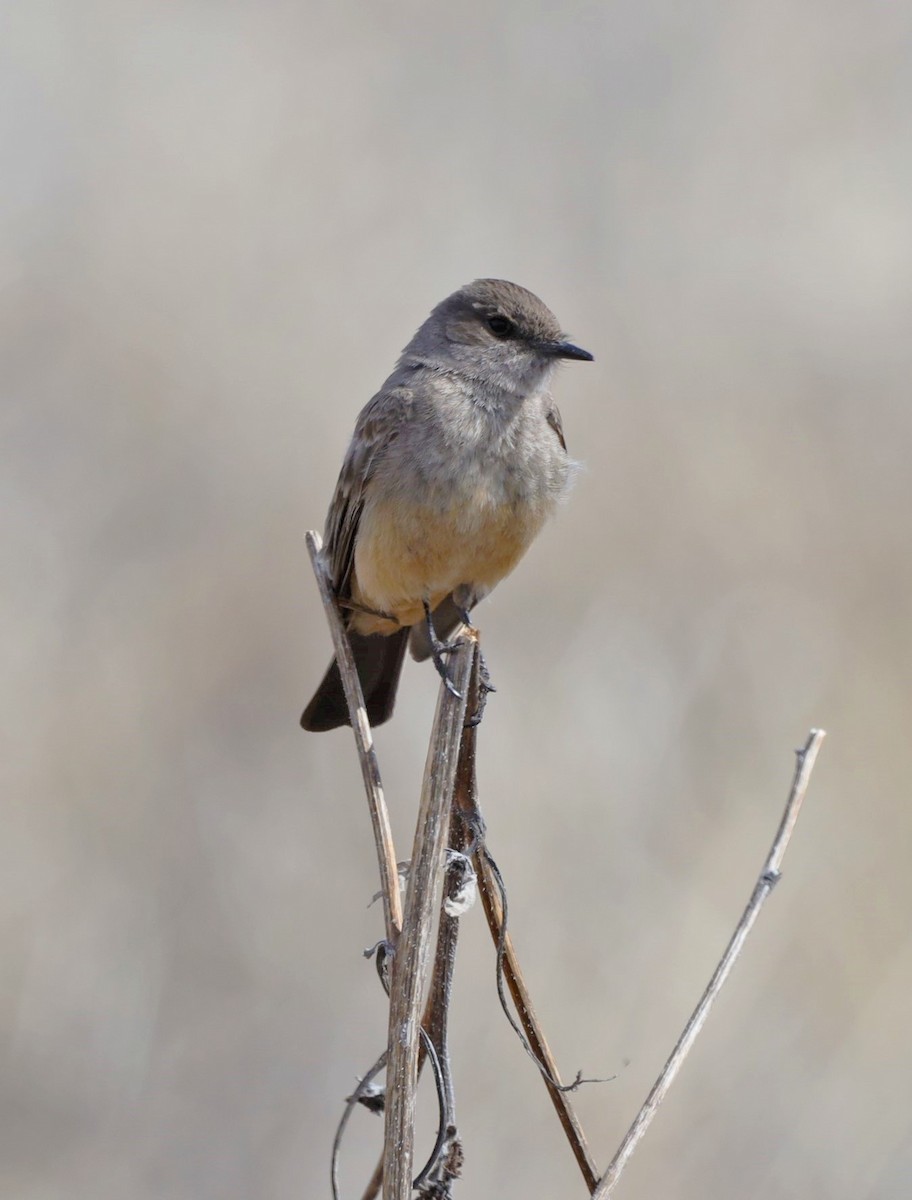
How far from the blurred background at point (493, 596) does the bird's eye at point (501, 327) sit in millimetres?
1212

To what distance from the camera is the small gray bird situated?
11.2 feet

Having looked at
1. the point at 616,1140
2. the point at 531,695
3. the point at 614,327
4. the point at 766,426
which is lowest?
the point at 616,1140

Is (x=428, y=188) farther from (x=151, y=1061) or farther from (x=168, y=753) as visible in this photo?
(x=151, y=1061)

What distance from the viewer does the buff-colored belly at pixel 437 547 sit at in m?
3.38

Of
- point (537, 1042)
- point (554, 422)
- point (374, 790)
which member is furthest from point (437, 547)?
point (537, 1042)

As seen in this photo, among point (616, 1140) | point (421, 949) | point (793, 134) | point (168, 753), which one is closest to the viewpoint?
point (421, 949)

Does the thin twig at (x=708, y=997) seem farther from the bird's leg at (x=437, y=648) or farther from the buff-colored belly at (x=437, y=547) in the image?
the buff-colored belly at (x=437, y=547)

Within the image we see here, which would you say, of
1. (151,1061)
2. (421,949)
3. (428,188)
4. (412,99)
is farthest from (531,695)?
(421,949)

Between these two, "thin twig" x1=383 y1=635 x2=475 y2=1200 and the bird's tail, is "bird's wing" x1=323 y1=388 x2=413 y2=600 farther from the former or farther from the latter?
"thin twig" x1=383 y1=635 x2=475 y2=1200

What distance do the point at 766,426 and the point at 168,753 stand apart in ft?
8.22

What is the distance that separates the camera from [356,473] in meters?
3.66

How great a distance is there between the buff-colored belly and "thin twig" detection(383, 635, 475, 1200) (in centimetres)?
144

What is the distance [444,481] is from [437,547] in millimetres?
162

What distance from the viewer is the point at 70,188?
535 cm
